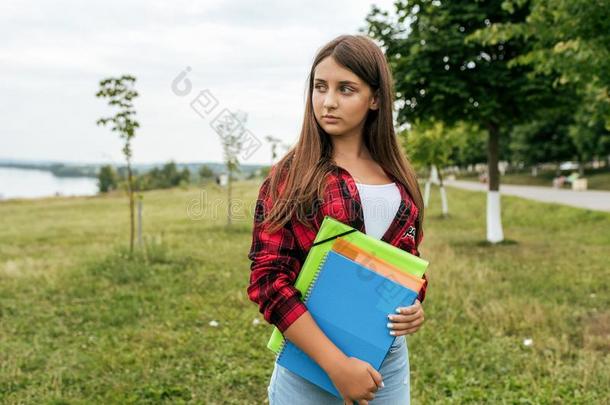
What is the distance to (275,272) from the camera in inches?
60.4

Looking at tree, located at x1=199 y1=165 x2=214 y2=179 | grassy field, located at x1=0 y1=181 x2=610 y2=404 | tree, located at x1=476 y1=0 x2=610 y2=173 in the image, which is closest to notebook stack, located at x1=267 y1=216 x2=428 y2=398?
grassy field, located at x1=0 y1=181 x2=610 y2=404

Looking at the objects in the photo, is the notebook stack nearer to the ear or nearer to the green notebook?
the green notebook

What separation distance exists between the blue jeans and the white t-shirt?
39 cm

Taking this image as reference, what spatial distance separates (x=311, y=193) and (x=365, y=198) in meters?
0.21

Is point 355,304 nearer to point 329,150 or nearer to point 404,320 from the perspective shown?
point 404,320

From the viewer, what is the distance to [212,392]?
13.8 ft

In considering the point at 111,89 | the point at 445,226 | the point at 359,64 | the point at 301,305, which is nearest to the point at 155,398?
the point at 301,305

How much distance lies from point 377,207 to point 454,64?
9513 mm

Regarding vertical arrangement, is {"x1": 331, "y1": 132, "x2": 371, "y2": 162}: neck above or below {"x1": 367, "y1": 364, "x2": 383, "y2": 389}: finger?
above

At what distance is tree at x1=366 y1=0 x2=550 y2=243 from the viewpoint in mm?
9984

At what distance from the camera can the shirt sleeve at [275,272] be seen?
1499 mm

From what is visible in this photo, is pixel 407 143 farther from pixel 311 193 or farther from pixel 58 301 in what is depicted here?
pixel 311 193

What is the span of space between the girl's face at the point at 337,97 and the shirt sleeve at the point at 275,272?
34 centimetres

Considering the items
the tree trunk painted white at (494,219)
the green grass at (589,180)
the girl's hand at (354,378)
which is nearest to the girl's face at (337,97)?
the girl's hand at (354,378)
